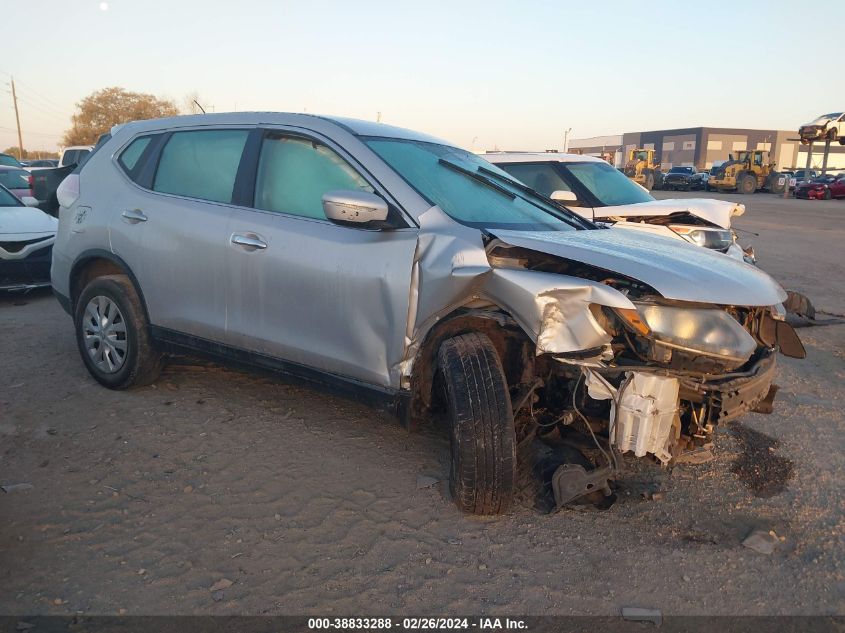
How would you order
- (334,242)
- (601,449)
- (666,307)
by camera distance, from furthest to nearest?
(334,242), (601,449), (666,307)

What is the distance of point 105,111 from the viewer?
62.7 m

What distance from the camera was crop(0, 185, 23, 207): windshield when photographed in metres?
8.62

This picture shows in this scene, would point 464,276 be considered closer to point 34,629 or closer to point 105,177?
point 34,629

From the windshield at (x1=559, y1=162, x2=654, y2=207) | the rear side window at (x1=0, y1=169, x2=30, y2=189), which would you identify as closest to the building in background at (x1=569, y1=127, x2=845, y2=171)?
the rear side window at (x1=0, y1=169, x2=30, y2=189)

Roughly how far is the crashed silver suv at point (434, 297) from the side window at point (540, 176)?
3.20 m

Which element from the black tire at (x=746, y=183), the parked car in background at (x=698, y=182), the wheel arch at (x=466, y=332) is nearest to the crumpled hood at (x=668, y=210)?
the wheel arch at (x=466, y=332)

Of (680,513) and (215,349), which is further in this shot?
(215,349)

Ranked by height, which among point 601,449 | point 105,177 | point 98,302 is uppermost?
point 105,177

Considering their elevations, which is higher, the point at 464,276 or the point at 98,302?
the point at 464,276

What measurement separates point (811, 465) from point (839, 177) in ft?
126

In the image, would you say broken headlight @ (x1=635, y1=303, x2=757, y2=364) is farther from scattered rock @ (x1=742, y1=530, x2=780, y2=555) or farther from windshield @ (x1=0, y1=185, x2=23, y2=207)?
windshield @ (x1=0, y1=185, x2=23, y2=207)

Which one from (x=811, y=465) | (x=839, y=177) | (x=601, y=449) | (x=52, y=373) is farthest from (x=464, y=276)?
(x=839, y=177)

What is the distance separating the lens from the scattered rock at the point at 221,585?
2662 mm

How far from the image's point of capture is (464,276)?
317cm
